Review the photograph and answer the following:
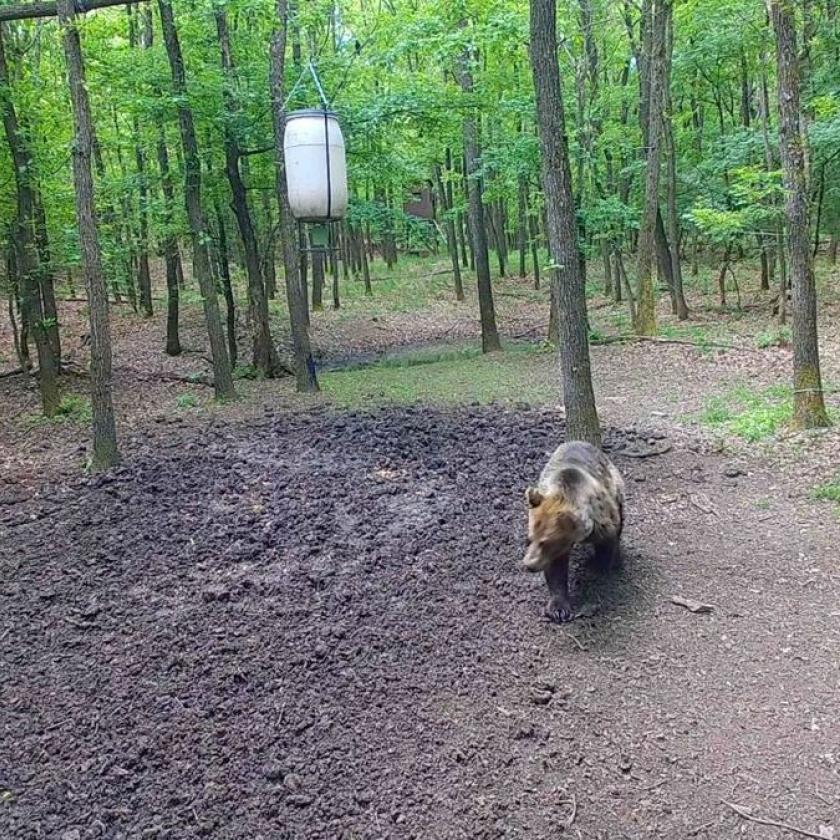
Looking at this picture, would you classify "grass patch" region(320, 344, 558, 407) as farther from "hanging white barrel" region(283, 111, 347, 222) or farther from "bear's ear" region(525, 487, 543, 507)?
"bear's ear" region(525, 487, 543, 507)

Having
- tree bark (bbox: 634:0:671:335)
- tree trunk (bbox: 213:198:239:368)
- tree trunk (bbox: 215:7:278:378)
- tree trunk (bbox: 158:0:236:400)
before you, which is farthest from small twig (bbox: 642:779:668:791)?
tree trunk (bbox: 213:198:239:368)

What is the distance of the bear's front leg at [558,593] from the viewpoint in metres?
4.42

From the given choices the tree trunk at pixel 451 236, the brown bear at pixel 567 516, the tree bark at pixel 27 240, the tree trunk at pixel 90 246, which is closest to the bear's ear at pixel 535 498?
the brown bear at pixel 567 516

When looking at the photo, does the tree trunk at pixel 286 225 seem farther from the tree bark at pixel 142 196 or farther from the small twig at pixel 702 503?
the small twig at pixel 702 503

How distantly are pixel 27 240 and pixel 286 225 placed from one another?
12.1 feet

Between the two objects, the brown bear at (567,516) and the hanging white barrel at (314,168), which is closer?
the brown bear at (567,516)

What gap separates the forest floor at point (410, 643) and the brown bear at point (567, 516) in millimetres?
245

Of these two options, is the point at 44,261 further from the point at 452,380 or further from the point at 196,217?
the point at 452,380

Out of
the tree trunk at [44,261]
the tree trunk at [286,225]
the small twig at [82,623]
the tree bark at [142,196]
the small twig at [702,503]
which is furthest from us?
the tree bark at [142,196]

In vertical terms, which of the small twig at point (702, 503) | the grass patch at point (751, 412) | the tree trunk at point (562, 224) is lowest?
the small twig at point (702, 503)

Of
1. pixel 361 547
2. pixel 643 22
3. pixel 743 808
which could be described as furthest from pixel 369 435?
pixel 643 22

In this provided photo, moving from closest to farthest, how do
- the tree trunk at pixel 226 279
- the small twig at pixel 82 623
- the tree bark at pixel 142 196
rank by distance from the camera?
1. the small twig at pixel 82 623
2. the tree bark at pixel 142 196
3. the tree trunk at pixel 226 279

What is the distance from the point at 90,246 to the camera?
757cm

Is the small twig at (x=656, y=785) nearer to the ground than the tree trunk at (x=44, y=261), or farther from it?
nearer to the ground
